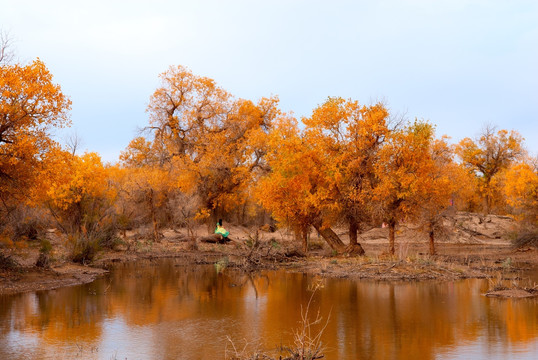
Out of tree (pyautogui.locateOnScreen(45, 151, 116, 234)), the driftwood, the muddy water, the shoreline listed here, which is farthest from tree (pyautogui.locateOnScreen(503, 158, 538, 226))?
tree (pyautogui.locateOnScreen(45, 151, 116, 234))

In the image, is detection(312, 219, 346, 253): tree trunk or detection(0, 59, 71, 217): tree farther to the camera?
detection(312, 219, 346, 253): tree trunk

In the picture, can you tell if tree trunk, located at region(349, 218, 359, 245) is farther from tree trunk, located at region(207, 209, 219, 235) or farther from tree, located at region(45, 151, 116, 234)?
tree trunk, located at region(207, 209, 219, 235)

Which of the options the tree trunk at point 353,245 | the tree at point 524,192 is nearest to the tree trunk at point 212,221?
the tree trunk at point 353,245

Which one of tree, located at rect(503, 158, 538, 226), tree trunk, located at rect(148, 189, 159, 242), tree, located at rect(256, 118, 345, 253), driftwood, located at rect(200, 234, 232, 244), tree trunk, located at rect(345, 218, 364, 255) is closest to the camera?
tree, located at rect(256, 118, 345, 253)

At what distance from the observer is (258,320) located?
1464 centimetres

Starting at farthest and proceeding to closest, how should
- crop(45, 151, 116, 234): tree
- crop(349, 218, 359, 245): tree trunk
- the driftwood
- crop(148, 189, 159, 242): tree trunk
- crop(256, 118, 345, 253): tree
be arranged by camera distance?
the driftwood, crop(148, 189, 159, 242): tree trunk, crop(45, 151, 116, 234): tree, crop(349, 218, 359, 245): tree trunk, crop(256, 118, 345, 253): tree

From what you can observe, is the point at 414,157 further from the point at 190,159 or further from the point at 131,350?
the point at 190,159

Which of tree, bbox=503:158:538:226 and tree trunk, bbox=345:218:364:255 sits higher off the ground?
tree, bbox=503:158:538:226

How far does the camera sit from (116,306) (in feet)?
55.8

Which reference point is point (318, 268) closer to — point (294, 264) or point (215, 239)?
point (294, 264)

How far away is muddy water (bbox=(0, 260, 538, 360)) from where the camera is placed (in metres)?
11.3

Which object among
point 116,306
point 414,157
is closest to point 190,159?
point 414,157

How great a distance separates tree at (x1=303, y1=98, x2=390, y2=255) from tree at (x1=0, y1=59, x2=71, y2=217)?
1387 centimetres

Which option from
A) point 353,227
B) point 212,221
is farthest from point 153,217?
point 353,227
